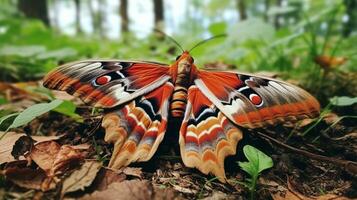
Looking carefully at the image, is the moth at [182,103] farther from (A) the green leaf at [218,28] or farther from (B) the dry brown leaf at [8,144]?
(A) the green leaf at [218,28]

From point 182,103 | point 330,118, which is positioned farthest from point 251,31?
point 182,103

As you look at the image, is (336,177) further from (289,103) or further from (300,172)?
(289,103)

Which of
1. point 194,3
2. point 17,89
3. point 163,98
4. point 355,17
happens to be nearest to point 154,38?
point 355,17

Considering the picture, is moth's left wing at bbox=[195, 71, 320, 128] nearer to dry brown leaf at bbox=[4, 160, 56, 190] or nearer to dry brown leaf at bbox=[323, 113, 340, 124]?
dry brown leaf at bbox=[323, 113, 340, 124]

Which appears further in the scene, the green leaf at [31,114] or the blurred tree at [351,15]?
the blurred tree at [351,15]

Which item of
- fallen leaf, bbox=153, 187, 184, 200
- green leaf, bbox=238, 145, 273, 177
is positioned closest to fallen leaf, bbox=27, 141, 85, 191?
fallen leaf, bbox=153, 187, 184, 200

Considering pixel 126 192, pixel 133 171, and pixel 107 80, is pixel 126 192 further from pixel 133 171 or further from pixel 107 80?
pixel 107 80

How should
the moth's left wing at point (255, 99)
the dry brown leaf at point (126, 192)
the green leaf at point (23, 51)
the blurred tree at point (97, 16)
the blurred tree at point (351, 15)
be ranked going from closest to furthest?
the dry brown leaf at point (126, 192) < the moth's left wing at point (255, 99) < the green leaf at point (23, 51) < the blurred tree at point (351, 15) < the blurred tree at point (97, 16)

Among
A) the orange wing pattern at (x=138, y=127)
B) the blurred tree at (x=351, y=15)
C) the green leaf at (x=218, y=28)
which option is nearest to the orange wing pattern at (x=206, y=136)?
the orange wing pattern at (x=138, y=127)
